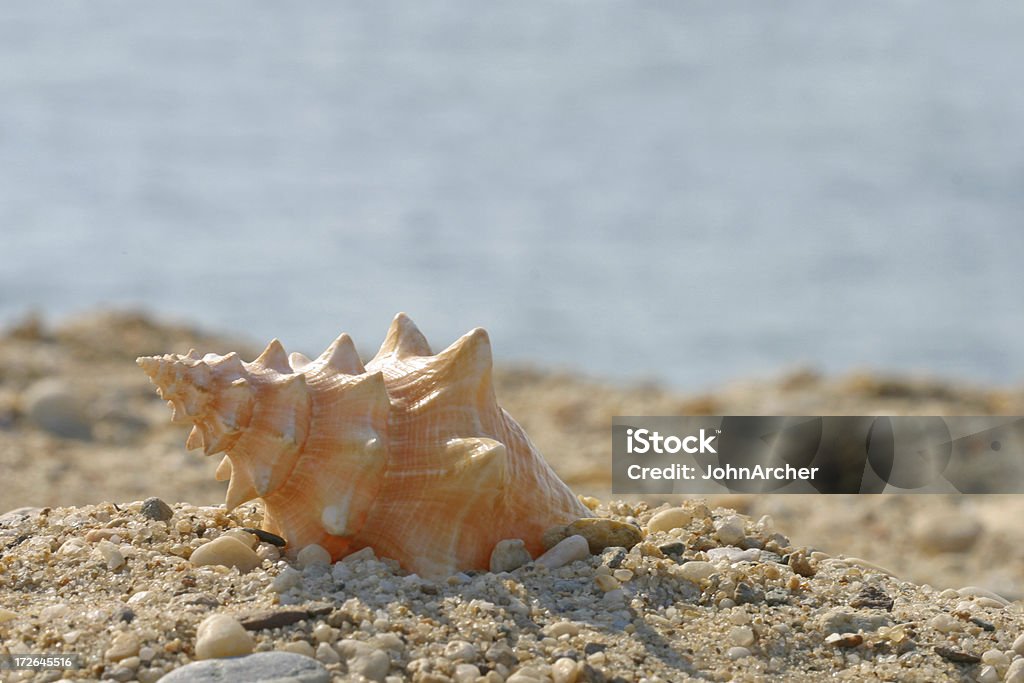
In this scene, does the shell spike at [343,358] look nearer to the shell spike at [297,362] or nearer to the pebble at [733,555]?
the shell spike at [297,362]

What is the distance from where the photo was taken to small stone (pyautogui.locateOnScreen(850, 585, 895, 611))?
3398mm

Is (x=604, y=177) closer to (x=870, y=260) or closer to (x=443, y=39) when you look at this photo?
(x=870, y=260)

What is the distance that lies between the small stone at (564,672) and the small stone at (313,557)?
704 mm

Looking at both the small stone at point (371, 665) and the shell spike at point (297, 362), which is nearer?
the small stone at point (371, 665)

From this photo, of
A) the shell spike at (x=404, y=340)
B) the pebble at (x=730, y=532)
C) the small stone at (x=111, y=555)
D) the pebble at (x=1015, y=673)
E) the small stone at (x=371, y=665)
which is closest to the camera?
the small stone at (x=371, y=665)

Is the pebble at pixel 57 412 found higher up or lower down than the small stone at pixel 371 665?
higher up

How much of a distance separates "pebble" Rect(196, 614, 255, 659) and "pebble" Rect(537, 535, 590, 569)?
2.80 feet

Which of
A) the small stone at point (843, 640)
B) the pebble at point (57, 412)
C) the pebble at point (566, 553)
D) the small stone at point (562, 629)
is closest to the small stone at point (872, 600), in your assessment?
the small stone at point (843, 640)

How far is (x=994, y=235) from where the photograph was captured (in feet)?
58.5

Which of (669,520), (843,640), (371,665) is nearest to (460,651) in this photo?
(371,665)

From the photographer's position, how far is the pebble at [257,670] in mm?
2625

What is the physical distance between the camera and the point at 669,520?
3.78 meters

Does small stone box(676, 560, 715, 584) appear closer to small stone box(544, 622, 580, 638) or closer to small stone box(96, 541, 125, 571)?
small stone box(544, 622, 580, 638)

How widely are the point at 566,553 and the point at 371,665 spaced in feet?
2.43
